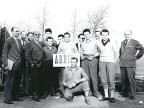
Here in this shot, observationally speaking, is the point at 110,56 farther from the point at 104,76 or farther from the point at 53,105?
the point at 53,105

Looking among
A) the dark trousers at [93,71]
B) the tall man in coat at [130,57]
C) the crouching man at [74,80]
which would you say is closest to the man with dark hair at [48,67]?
the crouching man at [74,80]

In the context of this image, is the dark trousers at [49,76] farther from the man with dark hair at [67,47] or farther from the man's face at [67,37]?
the man's face at [67,37]

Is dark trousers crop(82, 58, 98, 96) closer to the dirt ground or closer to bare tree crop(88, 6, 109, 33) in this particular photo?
the dirt ground

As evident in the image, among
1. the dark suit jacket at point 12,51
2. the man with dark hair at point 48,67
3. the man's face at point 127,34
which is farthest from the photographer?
the man with dark hair at point 48,67

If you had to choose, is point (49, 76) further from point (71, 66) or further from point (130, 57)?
point (130, 57)

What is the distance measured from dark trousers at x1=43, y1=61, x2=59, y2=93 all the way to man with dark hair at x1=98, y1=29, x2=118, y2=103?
4.99 feet

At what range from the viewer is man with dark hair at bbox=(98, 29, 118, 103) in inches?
296

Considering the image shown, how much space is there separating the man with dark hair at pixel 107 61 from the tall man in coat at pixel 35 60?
6.01 ft

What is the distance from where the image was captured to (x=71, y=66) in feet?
24.6

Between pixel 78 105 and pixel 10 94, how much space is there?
193cm

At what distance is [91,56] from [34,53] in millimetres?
1739

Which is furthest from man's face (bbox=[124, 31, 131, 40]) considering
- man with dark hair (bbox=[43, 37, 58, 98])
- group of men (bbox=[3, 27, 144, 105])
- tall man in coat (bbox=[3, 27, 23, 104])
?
tall man in coat (bbox=[3, 27, 23, 104])

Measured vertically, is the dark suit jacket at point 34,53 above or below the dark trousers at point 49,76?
above

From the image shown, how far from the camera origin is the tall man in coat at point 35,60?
7329 millimetres
